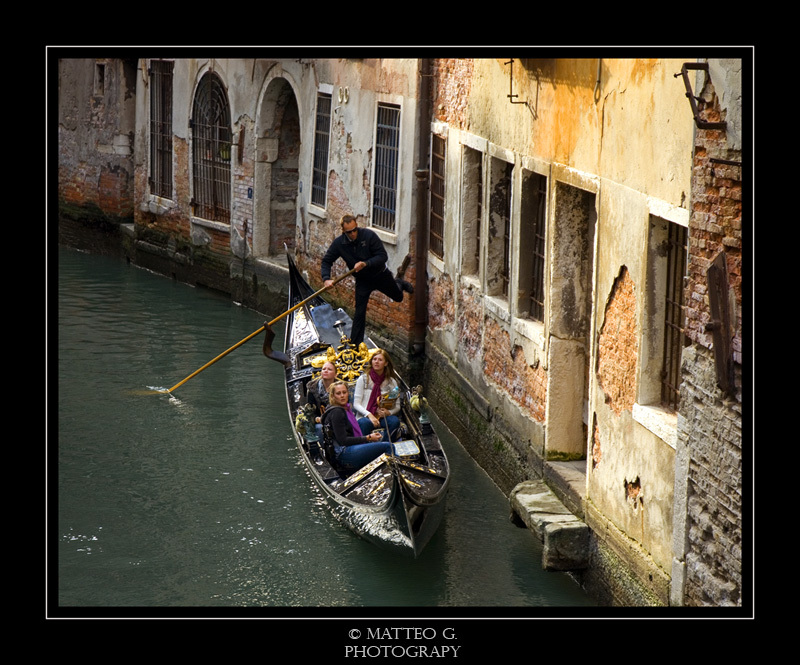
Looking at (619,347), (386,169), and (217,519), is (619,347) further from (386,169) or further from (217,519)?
(386,169)

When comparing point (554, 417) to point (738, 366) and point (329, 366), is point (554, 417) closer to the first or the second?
point (329, 366)

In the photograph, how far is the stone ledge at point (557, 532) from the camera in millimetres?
6684

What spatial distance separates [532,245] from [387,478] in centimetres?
191

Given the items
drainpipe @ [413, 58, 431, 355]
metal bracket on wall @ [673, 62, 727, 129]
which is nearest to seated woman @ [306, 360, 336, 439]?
drainpipe @ [413, 58, 431, 355]

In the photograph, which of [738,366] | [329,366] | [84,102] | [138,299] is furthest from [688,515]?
[84,102]

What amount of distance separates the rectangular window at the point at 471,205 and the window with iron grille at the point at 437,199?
0.84 m

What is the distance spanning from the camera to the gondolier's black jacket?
1041 centimetres

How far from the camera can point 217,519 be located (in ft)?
26.2

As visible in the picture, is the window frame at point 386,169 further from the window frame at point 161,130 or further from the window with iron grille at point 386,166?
the window frame at point 161,130

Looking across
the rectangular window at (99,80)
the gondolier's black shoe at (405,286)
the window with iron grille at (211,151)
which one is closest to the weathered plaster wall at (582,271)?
the gondolier's black shoe at (405,286)

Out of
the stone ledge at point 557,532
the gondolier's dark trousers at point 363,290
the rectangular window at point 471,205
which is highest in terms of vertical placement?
the rectangular window at point 471,205

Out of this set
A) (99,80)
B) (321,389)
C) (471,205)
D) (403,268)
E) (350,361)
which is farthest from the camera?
(99,80)

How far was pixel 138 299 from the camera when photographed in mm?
14883

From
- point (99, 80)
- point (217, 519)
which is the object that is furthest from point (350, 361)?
point (99, 80)
